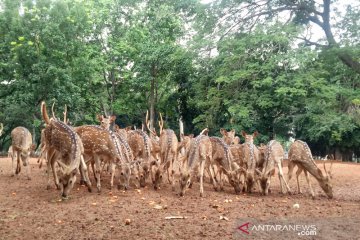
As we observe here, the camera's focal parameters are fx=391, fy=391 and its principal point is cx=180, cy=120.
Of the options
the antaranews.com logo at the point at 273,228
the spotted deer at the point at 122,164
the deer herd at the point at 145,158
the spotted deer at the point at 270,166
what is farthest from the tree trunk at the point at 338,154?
the antaranews.com logo at the point at 273,228

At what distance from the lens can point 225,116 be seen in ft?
84.6

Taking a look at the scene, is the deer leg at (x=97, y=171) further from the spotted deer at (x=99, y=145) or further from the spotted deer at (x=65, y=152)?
the spotted deer at (x=65, y=152)

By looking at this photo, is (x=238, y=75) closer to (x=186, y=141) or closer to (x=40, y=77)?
(x=186, y=141)

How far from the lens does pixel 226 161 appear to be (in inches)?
433

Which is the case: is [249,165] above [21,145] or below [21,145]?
below

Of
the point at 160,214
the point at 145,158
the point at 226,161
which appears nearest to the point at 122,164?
the point at 145,158

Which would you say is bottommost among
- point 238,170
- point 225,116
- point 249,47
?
point 238,170

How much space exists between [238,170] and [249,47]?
23.1ft

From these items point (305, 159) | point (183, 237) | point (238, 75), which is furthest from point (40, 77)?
point (183, 237)

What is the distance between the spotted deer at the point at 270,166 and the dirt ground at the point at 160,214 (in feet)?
1.38

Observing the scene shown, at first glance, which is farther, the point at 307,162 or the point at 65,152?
the point at 307,162

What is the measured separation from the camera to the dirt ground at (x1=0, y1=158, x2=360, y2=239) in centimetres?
616

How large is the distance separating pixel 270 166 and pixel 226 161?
121 cm

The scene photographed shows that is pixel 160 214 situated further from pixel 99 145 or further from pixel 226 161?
pixel 226 161
